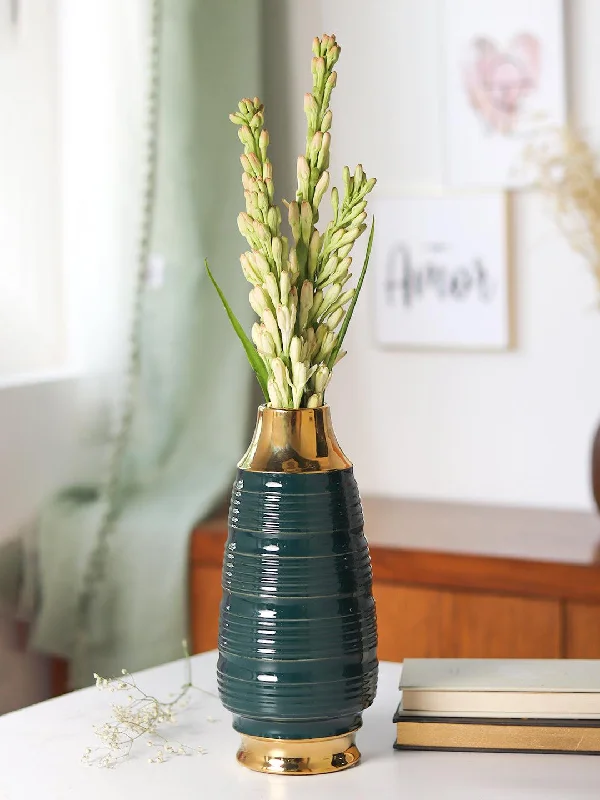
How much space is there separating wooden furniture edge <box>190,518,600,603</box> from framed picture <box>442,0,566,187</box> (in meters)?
0.82

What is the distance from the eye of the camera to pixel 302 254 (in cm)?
108

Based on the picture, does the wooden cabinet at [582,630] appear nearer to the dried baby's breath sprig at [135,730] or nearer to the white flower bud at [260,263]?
the dried baby's breath sprig at [135,730]

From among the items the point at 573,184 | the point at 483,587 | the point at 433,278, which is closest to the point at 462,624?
the point at 483,587

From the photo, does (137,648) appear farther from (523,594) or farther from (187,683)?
(187,683)

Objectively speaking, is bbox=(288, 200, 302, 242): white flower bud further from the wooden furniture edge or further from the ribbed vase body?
the wooden furniture edge

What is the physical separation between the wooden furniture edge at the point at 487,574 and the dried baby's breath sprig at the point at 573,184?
595 mm

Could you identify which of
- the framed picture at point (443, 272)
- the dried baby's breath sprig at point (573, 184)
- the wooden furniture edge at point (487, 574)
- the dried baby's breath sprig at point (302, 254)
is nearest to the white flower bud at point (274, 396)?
the dried baby's breath sprig at point (302, 254)

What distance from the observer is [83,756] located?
1.15 meters

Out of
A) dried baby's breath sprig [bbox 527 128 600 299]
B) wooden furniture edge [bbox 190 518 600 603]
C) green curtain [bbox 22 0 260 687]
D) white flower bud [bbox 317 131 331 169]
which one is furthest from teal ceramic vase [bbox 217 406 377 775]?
dried baby's breath sprig [bbox 527 128 600 299]

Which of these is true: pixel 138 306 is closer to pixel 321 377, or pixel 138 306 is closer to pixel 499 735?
pixel 321 377

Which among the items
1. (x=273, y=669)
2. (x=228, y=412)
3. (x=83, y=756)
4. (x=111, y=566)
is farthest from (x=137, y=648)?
(x=273, y=669)

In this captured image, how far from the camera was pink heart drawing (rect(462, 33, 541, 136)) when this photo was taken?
235 cm

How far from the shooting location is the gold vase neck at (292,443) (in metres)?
1.07

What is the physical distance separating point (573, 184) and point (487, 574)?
80 cm
